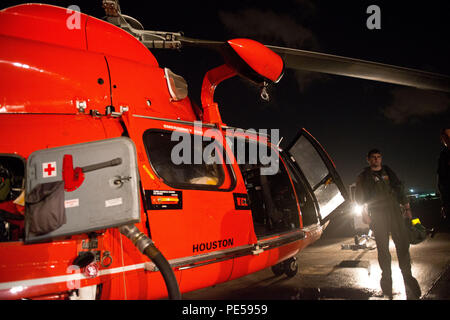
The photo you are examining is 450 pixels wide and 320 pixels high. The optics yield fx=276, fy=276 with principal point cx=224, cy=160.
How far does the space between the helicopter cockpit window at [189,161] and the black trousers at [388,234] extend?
2.01 m

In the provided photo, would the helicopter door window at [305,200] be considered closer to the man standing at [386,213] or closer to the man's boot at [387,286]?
the man standing at [386,213]

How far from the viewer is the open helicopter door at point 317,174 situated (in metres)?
4.25

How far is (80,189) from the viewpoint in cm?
158

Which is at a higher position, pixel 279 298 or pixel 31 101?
pixel 31 101

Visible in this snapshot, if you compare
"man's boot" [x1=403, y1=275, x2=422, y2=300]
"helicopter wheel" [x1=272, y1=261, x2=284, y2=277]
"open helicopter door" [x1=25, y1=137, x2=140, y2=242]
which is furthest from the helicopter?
"man's boot" [x1=403, y1=275, x2=422, y2=300]

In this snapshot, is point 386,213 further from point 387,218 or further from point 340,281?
point 340,281

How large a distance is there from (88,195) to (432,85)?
375 centimetres

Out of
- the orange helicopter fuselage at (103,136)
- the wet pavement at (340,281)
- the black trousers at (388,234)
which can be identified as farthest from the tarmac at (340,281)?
the orange helicopter fuselage at (103,136)

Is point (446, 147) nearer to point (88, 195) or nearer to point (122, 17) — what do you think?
point (88, 195)

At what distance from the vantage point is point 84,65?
2322mm

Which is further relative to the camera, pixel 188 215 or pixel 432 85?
pixel 432 85
